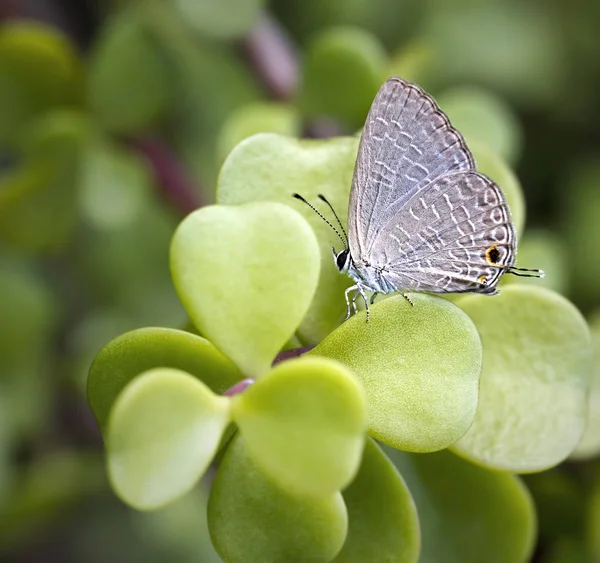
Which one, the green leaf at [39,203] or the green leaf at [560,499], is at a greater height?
the green leaf at [39,203]

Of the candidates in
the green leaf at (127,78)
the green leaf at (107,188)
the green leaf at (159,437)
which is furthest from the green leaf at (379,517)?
the green leaf at (127,78)

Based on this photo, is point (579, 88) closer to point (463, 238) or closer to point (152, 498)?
point (463, 238)

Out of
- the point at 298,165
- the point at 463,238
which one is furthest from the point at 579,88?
the point at 298,165

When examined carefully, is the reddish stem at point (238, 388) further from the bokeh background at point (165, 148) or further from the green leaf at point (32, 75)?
the green leaf at point (32, 75)

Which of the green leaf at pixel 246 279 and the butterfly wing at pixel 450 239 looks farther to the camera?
the butterfly wing at pixel 450 239

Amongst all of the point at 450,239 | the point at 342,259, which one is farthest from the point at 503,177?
the point at 342,259

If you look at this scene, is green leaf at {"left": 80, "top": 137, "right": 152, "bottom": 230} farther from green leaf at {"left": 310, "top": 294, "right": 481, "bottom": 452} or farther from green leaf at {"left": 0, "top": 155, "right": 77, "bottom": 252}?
green leaf at {"left": 310, "top": 294, "right": 481, "bottom": 452}
